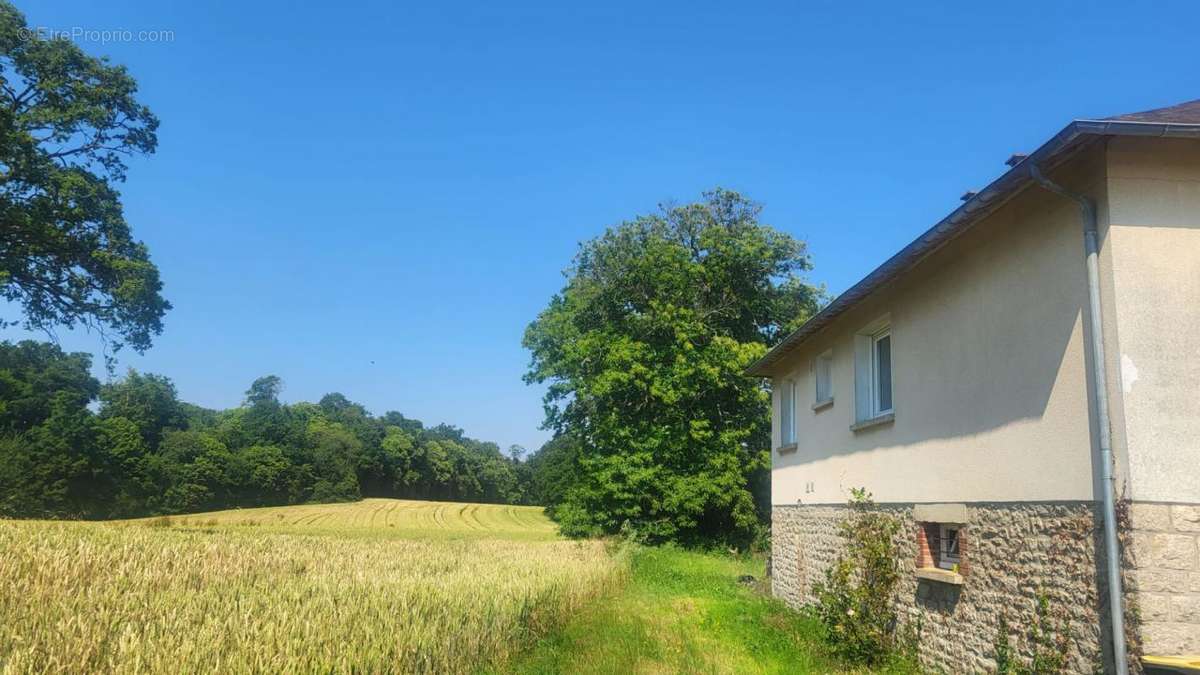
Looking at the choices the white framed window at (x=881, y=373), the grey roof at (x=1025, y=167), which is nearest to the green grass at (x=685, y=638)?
the white framed window at (x=881, y=373)

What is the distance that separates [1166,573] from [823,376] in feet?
24.3

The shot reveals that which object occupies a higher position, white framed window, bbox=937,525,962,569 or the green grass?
white framed window, bbox=937,525,962,569

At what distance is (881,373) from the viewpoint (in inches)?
410

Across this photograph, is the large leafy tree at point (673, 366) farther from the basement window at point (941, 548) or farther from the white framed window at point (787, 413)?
the basement window at point (941, 548)

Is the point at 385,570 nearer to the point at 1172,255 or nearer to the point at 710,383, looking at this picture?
the point at 1172,255

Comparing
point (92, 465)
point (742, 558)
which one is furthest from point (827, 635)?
point (92, 465)

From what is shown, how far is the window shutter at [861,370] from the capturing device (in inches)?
420

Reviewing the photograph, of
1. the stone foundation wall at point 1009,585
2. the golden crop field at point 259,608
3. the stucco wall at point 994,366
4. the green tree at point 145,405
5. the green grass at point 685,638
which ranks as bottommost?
the green grass at point 685,638

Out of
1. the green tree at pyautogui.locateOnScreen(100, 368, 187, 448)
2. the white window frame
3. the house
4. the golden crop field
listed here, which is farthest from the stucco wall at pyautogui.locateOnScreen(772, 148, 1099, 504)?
the green tree at pyautogui.locateOnScreen(100, 368, 187, 448)

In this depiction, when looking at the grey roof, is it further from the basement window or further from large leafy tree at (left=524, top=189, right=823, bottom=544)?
large leafy tree at (left=524, top=189, right=823, bottom=544)

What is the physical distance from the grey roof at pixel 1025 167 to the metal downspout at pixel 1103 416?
0.65 ft

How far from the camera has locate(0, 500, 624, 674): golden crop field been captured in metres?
5.30

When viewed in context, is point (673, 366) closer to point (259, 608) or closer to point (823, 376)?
point (823, 376)

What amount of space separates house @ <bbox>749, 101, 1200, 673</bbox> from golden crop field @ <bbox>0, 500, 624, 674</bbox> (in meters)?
5.24
